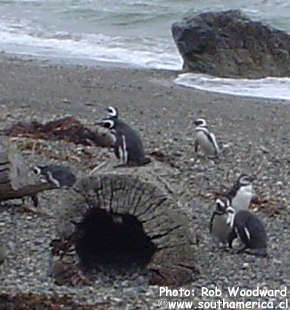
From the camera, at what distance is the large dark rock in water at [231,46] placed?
19.2m

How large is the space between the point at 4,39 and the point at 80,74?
6032 mm

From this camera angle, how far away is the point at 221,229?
7.58m

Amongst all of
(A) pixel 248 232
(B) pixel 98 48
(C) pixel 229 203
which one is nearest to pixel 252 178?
(C) pixel 229 203

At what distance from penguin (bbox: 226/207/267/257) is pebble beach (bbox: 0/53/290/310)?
0.10 m

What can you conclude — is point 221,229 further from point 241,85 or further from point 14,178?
point 241,85

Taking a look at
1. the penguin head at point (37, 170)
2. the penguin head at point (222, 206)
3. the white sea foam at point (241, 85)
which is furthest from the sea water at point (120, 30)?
the penguin head at point (222, 206)

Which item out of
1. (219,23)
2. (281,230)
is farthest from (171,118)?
(219,23)

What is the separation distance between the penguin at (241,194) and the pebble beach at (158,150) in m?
0.14

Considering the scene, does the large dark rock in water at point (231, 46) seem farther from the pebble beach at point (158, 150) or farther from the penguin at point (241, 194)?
the penguin at point (241, 194)

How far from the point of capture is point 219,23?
20141 millimetres

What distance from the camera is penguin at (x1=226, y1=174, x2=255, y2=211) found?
8.42 meters

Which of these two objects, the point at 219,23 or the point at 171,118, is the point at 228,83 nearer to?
the point at 219,23

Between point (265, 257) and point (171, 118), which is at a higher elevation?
point (265, 257)

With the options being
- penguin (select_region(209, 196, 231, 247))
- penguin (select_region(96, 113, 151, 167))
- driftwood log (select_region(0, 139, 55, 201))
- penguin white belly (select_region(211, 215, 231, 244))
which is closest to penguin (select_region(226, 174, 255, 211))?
penguin (select_region(209, 196, 231, 247))
